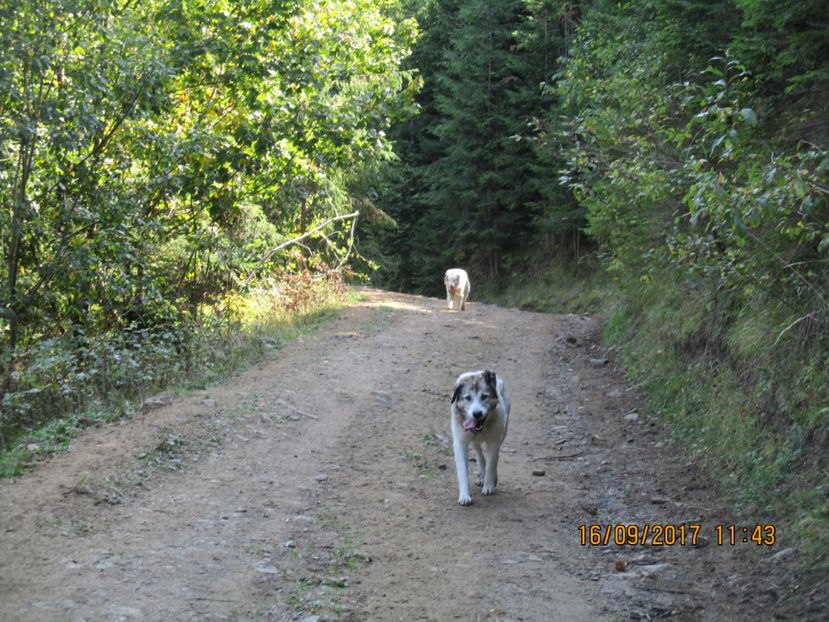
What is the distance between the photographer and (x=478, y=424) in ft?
24.5

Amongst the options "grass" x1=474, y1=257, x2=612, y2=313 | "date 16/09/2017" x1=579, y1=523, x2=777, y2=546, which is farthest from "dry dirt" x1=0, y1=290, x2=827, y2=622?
"grass" x1=474, y1=257, x2=612, y2=313

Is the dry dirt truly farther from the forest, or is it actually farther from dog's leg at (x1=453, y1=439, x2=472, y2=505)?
the forest

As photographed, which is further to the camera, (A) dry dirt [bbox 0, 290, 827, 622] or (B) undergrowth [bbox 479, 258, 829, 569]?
(B) undergrowth [bbox 479, 258, 829, 569]

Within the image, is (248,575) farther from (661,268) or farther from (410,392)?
(661,268)

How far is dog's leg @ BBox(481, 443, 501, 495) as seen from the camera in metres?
7.74

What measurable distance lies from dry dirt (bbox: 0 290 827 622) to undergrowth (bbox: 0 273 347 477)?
54 centimetres

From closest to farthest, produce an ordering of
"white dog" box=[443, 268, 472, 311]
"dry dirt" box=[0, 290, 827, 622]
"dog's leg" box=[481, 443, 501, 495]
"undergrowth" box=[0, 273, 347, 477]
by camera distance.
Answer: "dry dirt" box=[0, 290, 827, 622]
"dog's leg" box=[481, 443, 501, 495]
"undergrowth" box=[0, 273, 347, 477]
"white dog" box=[443, 268, 472, 311]

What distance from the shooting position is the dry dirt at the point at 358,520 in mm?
5402

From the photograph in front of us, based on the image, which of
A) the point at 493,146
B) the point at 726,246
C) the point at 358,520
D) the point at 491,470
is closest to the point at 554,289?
the point at 493,146

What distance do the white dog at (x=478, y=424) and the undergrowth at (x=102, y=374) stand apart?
415 cm

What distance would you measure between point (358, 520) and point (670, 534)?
253 centimetres

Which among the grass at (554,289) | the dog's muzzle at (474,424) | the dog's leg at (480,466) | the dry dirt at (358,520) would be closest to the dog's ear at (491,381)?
the dog's muzzle at (474,424)

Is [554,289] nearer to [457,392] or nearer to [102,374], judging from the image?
[102,374]

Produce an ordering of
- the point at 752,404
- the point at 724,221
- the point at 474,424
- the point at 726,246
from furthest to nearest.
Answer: the point at 726,246
the point at 752,404
the point at 474,424
the point at 724,221
